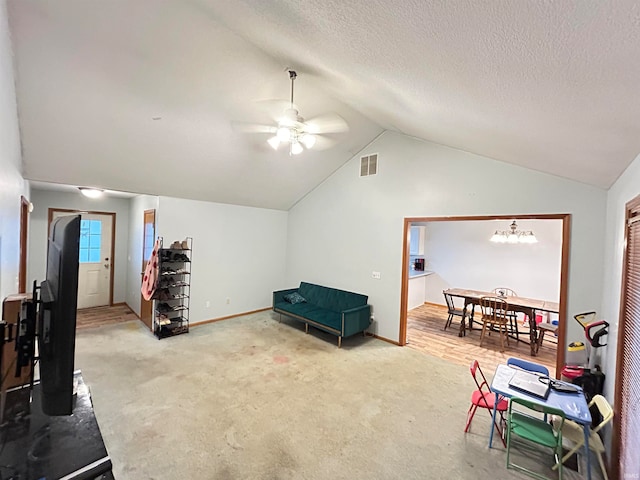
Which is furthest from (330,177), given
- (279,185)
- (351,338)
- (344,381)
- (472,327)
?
(472,327)

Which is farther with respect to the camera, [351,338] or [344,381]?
[351,338]

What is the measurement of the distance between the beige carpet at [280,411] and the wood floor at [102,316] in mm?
583

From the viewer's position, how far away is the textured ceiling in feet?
3.59

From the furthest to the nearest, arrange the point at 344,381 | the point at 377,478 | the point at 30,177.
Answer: the point at 30,177, the point at 344,381, the point at 377,478

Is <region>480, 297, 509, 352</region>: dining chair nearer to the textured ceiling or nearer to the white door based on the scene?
the textured ceiling

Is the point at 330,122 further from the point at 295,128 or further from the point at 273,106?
the point at 295,128

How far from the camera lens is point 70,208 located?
5.67 metres

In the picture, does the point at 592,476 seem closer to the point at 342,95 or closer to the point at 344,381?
the point at 344,381

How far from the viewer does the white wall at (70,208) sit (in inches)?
211

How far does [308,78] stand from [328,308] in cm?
393

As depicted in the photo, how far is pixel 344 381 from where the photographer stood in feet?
11.4

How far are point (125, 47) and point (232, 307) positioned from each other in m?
4.66

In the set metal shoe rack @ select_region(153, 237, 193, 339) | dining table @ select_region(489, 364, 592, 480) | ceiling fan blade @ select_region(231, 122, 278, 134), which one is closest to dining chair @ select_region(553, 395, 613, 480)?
dining table @ select_region(489, 364, 592, 480)

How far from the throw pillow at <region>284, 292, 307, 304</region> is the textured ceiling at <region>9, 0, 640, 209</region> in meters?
2.78
